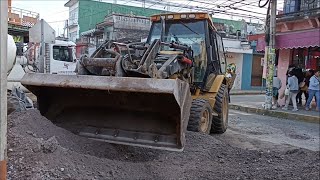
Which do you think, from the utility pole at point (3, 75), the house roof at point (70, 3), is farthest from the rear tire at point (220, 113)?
the house roof at point (70, 3)

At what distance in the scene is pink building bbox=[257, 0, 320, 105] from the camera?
13.8 meters

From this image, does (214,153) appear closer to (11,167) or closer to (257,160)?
(257,160)

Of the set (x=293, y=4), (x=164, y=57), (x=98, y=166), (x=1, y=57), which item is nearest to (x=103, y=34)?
(x=293, y=4)

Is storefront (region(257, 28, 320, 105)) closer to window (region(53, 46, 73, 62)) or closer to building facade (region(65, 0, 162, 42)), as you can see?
window (region(53, 46, 73, 62))

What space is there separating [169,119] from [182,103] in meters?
0.52

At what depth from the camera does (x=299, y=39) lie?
553 inches

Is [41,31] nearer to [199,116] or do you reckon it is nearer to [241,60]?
[199,116]

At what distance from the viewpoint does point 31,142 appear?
4.48 m

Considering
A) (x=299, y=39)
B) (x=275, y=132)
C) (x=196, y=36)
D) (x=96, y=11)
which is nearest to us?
(x=196, y=36)

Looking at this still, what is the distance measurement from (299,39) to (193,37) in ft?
24.8

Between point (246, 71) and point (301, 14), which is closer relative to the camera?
point (301, 14)

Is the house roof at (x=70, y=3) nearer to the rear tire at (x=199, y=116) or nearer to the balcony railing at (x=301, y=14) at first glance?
the balcony railing at (x=301, y=14)

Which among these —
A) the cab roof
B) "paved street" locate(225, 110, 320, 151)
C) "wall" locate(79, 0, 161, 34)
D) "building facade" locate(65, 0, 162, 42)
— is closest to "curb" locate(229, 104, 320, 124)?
"paved street" locate(225, 110, 320, 151)

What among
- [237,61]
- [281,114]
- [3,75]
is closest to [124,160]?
[3,75]
